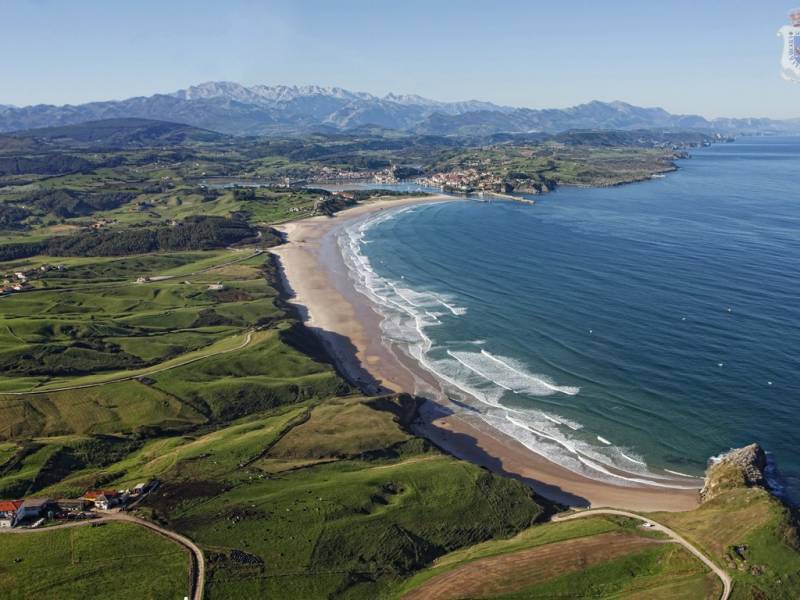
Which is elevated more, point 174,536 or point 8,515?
point 8,515

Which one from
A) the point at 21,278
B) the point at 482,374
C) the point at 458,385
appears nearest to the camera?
the point at 458,385

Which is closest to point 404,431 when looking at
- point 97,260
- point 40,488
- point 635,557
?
point 635,557

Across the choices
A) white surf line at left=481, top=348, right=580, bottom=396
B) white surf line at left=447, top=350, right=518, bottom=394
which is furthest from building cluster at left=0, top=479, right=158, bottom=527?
white surf line at left=481, top=348, right=580, bottom=396

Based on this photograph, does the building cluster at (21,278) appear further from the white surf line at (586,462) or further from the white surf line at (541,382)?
the white surf line at (586,462)

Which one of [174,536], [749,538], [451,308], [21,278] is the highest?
[21,278]

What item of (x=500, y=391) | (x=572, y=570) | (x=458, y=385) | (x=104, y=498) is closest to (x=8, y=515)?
(x=104, y=498)

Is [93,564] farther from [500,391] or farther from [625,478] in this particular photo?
[500,391]

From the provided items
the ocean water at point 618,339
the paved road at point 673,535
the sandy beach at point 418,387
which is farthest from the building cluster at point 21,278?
the paved road at point 673,535
